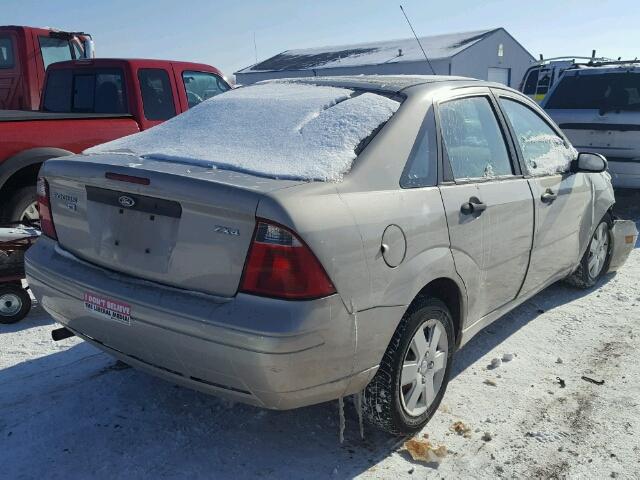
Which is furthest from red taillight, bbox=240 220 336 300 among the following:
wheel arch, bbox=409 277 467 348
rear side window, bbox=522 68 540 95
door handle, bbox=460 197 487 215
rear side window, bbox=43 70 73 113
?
rear side window, bbox=522 68 540 95

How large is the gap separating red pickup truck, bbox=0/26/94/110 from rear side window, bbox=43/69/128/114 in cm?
131

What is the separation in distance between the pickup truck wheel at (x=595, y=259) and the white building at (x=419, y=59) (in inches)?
1037

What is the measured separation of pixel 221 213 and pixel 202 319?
42cm

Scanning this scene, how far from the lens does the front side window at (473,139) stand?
3.17m

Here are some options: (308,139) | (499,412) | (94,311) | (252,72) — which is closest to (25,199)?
(94,311)

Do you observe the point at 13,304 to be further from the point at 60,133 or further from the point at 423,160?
the point at 423,160

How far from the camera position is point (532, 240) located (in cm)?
378

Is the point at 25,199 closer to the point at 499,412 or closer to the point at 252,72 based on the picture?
the point at 499,412

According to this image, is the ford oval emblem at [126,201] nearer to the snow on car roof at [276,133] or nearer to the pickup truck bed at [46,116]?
the snow on car roof at [276,133]

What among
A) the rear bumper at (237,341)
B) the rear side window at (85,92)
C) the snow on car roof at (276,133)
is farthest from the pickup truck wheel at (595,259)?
the rear side window at (85,92)

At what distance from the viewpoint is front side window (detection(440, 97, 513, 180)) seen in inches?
125

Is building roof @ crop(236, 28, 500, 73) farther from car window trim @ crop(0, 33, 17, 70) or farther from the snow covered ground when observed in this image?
the snow covered ground

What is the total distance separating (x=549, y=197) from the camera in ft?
12.9

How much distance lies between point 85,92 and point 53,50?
232 centimetres
